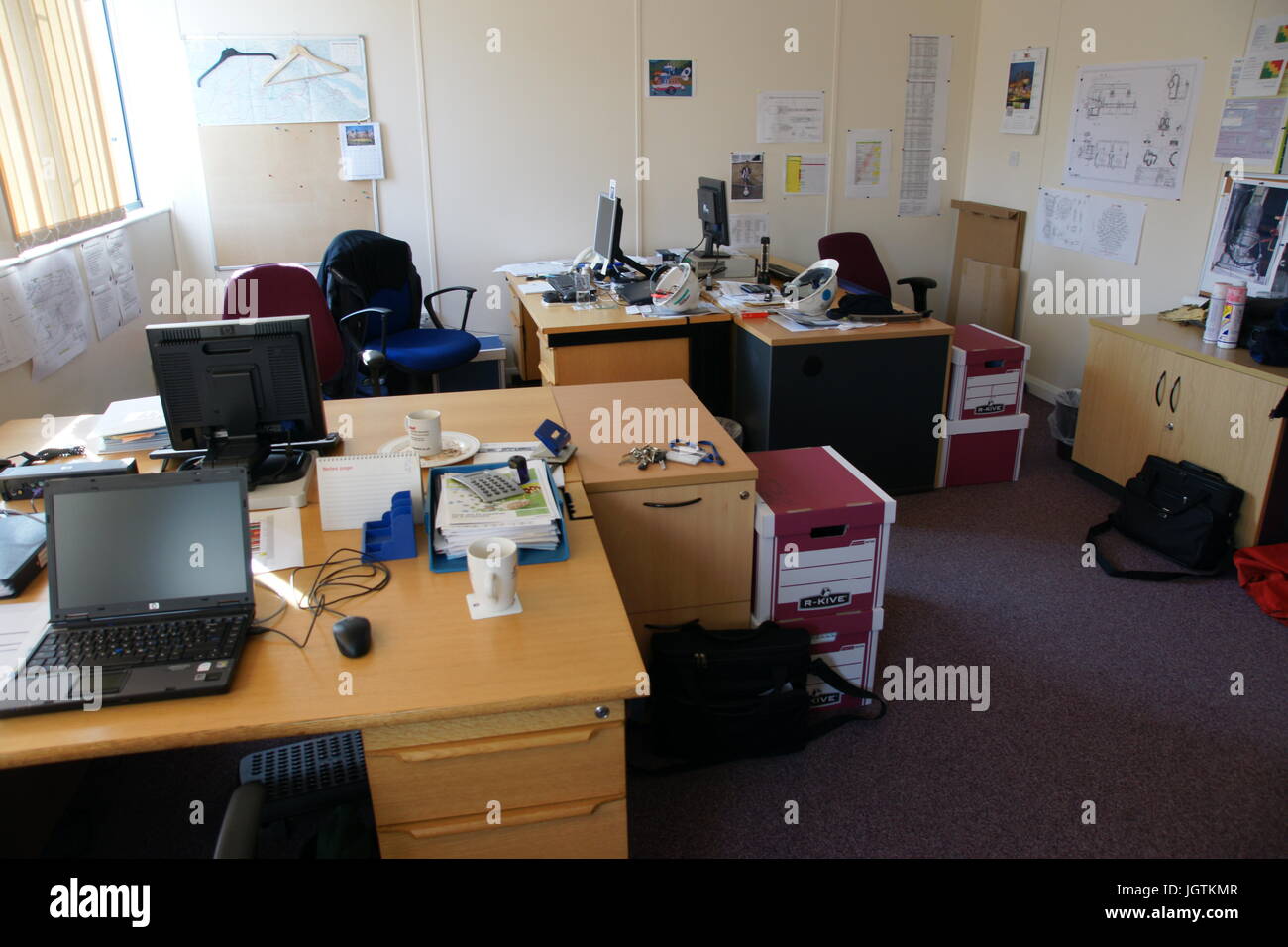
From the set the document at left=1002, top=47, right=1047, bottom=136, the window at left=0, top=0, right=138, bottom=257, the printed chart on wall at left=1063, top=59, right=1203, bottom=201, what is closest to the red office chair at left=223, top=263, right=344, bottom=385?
the window at left=0, top=0, right=138, bottom=257

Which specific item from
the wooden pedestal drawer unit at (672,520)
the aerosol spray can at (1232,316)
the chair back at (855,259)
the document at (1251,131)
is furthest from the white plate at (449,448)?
the document at (1251,131)

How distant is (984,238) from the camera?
18.0ft

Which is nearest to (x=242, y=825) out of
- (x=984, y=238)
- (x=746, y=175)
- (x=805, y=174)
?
(x=746, y=175)

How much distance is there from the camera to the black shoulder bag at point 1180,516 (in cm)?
324

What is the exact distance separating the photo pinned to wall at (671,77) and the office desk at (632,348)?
1.81 metres

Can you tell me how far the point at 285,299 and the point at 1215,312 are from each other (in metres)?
3.66

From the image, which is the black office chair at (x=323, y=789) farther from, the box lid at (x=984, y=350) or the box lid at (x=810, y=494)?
the box lid at (x=984, y=350)

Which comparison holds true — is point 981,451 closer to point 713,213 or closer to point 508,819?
point 713,213

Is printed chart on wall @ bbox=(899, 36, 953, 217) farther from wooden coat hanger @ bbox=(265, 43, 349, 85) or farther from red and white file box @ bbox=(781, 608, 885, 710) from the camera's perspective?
red and white file box @ bbox=(781, 608, 885, 710)

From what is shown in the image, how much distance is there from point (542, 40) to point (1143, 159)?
3120 mm

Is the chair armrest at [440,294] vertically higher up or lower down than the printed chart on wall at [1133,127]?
lower down

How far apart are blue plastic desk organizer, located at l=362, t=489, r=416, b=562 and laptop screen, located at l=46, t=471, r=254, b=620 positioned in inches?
11.2

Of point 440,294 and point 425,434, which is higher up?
point 425,434
